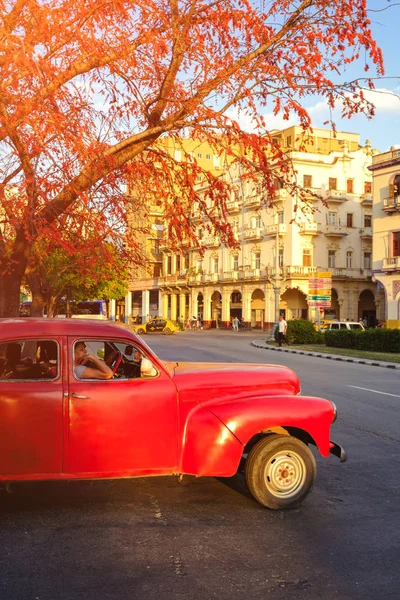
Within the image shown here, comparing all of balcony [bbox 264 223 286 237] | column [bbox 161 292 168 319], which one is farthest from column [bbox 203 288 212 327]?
balcony [bbox 264 223 286 237]

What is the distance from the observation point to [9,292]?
9.47m

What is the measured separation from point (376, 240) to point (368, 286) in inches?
673

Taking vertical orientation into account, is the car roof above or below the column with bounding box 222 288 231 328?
below

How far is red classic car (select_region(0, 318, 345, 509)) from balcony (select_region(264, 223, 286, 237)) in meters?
59.4

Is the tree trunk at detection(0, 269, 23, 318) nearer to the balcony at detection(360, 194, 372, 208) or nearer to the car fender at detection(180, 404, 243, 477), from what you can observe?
the car fender at detection(180, 404, 243, 477)

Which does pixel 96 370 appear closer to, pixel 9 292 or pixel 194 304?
pixel 9 292

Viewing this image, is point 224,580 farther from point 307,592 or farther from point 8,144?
point 8,144

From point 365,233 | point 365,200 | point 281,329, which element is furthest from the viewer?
point 365,233

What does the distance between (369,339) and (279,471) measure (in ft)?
86.2

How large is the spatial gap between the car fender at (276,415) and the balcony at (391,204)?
44958mm

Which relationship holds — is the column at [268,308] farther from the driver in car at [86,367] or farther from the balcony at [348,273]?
the driver in car at [86,367]

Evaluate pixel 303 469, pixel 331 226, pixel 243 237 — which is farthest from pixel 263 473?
pixel 243 237

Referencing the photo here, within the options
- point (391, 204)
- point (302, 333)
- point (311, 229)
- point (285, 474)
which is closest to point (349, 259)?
point (311, 229)

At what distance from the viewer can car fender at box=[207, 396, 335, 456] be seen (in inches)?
209
